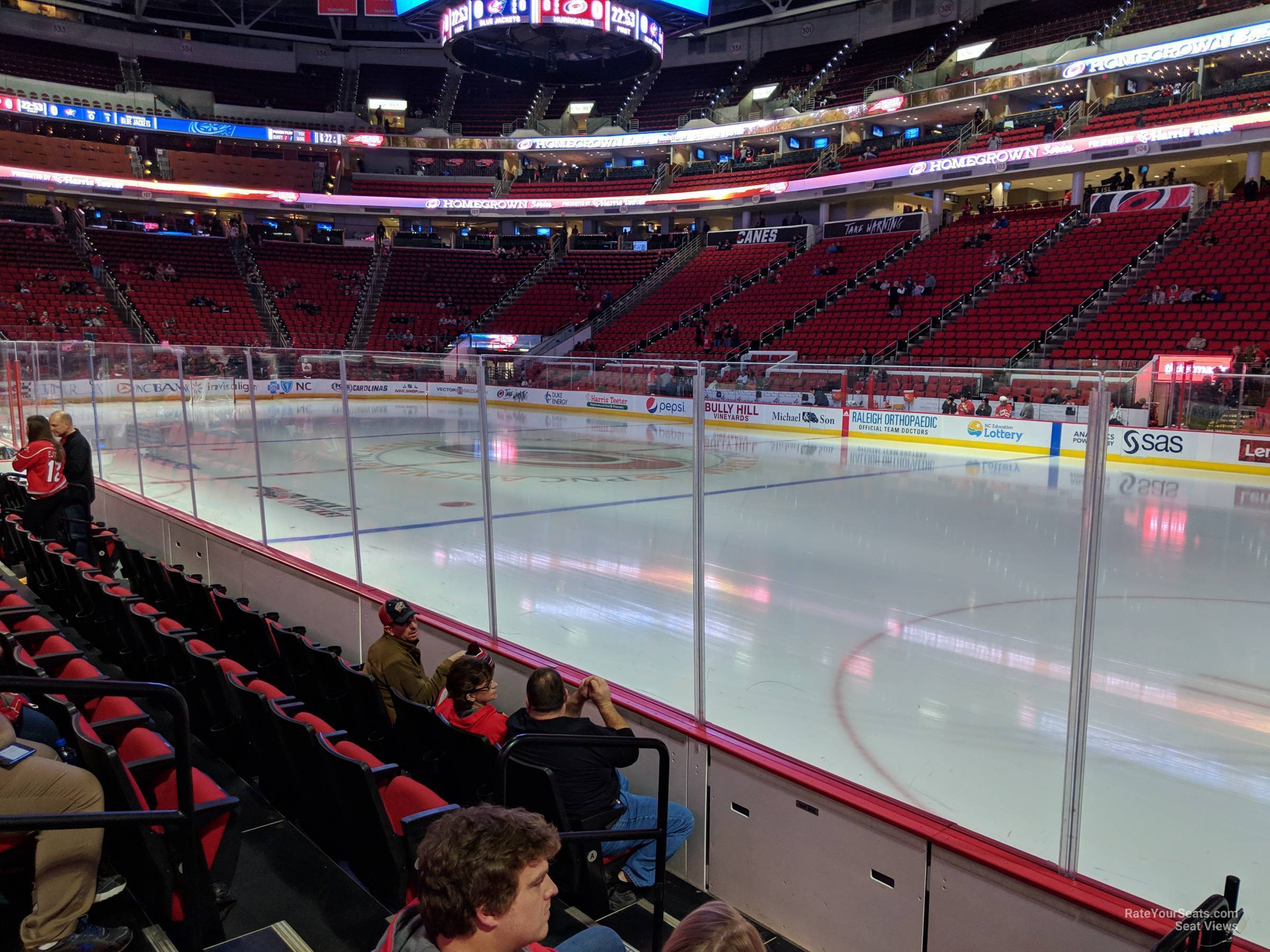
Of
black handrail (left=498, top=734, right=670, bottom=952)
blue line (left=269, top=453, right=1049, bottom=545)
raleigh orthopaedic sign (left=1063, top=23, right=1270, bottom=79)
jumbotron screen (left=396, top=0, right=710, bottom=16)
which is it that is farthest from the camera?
raleigh orthopaedic sign (left=1063, top=23, right=1270, bottom=79)

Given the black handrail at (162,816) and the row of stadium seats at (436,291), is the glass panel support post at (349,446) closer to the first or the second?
the black handrail at (162,816)

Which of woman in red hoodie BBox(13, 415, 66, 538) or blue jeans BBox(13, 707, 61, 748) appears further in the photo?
woman in red hoodie BBox(13, 415, 66, 538)

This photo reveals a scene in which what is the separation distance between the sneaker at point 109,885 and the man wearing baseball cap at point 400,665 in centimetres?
113

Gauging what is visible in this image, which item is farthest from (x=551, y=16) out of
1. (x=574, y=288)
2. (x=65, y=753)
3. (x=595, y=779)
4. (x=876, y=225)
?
(x=574, y=288)

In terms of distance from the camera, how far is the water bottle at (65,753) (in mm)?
2939

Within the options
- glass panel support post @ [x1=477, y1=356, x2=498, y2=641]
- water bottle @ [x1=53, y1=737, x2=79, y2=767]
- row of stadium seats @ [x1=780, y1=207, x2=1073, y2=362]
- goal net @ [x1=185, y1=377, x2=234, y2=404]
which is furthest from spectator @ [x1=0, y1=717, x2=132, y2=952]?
row of stadium seats @ [x1=780, y1=207, x2=1073, y2=362]

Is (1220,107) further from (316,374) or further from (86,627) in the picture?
(86,627)

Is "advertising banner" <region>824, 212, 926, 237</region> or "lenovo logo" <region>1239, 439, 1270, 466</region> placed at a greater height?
"advertising banner" <region>824, 212, 926, 237</region>

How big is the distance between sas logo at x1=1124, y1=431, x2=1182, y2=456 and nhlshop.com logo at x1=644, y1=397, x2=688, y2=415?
285 centimetres

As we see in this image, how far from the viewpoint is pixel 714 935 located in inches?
50.4

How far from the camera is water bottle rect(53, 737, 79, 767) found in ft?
9.64

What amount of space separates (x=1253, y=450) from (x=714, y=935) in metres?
10.1

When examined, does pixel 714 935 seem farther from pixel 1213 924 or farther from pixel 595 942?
pixel 1213 924

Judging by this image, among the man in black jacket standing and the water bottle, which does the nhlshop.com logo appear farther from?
the man in black jacket standing
